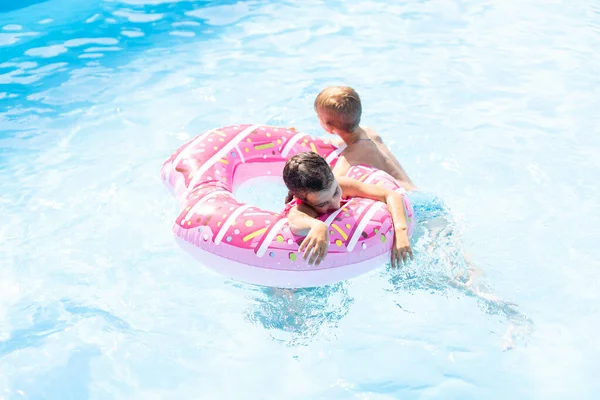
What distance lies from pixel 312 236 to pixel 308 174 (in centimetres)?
31

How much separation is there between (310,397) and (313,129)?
2.78 m

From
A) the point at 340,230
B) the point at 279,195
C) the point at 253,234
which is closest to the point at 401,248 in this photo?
the point at 340,230

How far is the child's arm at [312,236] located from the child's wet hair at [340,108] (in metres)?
0.89

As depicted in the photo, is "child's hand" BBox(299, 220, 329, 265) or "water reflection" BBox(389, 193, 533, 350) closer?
"child's hand" BBox(299, 220, 329, 265)

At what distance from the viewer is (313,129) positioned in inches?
231

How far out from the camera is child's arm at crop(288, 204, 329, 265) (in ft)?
11.3

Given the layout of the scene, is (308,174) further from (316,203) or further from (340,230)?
(340,230)

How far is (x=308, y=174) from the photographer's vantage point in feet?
11.3

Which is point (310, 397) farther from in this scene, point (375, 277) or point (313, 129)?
point (313, 129)

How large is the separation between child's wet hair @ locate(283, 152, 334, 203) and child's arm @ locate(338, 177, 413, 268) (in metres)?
0.35

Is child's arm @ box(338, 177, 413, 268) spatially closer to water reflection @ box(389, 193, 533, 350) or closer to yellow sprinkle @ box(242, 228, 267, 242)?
water reflection @ box(389, 193, 533, 350)

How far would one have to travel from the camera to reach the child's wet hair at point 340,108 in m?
4.15

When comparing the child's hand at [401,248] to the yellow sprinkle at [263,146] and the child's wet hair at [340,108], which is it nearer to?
the child's wet hair at [340,108]

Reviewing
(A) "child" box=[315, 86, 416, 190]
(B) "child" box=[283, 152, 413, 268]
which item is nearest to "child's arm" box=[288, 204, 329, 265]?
(B) "child" box=[283, 152, 413, 268]
